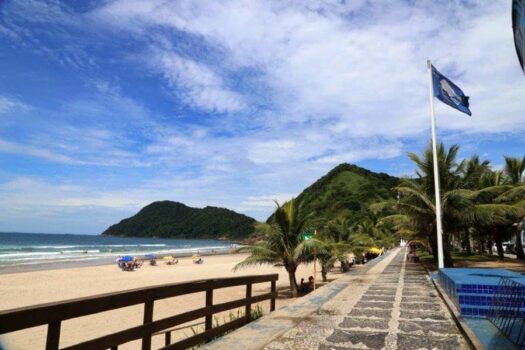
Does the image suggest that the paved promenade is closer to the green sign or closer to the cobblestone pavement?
the cobblestone pavement

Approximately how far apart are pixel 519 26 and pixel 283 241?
12873 mm

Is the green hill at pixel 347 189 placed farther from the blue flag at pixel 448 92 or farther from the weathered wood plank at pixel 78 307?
the weathered wood plank at pixel 78 307

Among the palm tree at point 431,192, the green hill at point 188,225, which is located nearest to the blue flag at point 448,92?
the palm tree at point 431,192

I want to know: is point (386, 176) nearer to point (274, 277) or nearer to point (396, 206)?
point (396, 206)

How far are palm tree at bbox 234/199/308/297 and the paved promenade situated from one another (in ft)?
18.6

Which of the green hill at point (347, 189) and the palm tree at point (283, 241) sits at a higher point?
the green hill at point (347, 189)

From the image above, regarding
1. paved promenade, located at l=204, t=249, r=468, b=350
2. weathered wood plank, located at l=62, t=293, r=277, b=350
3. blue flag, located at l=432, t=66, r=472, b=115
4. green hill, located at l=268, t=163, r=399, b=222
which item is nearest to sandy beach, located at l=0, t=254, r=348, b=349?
weathered wood plank, located at l=62, t=293, r=277, b=350

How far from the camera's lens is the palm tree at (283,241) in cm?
1480

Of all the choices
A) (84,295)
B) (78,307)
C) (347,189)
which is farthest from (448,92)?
(347,189)

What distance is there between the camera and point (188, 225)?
18488 centimetres

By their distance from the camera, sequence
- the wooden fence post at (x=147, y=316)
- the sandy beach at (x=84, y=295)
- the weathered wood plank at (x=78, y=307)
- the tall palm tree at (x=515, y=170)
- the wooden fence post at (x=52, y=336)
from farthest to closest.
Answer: the tall palm tree at (x=515, y=170)
the sandy beach at (x=84, y=295)
the wooden fence post at (x=147, y=316)
the wooden fence post at (x=52, y=336)
the weathered wood plank at (x=78, y=307)

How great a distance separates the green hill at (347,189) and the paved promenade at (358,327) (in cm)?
8660

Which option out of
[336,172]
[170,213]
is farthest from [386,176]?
[170,213]

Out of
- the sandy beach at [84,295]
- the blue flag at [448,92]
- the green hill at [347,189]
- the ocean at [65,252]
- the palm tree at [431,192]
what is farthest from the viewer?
the green hill at [347,189]
